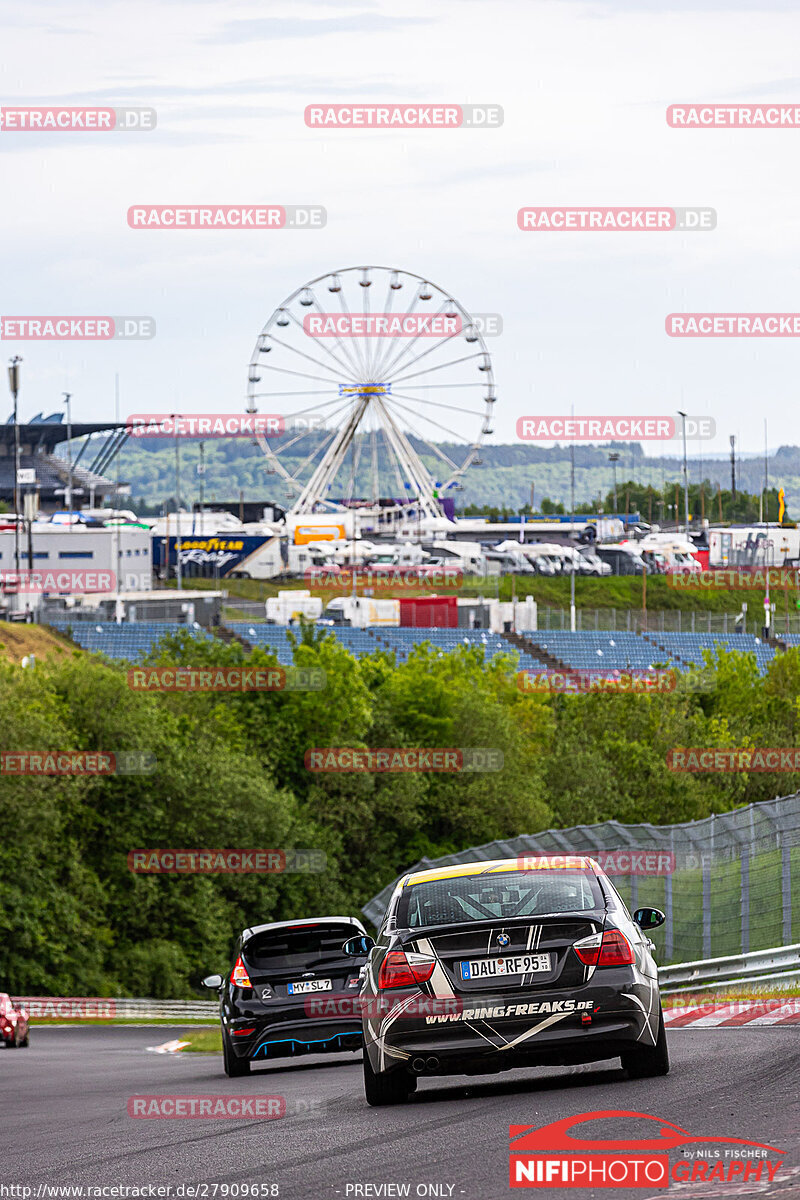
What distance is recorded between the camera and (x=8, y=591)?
76.5 metres

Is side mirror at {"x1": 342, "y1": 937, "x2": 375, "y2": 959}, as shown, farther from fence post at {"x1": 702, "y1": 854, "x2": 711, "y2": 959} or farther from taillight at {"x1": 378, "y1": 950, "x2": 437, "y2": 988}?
fence post at {"x1": 702, "y1": 854, "x2": 711, "y2": 959}

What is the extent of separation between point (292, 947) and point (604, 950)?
5623 millimetres

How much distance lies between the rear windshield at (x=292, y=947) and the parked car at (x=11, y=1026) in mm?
7634

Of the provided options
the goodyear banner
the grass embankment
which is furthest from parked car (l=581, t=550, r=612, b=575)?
the grass embankment

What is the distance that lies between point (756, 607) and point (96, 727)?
70.0 metres

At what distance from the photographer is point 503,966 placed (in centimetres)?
880

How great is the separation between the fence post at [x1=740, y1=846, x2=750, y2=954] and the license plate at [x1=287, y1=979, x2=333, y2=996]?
4339 mm

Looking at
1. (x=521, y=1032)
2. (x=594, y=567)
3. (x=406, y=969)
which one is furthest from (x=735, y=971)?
(x=594, y=567)

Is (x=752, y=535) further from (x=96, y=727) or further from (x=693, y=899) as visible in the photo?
(x=693, y=899)

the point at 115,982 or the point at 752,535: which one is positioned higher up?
the point at 752,535

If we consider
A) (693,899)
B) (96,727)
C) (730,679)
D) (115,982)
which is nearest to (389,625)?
(730,679)

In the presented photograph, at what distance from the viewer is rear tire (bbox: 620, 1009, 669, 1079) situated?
9.24 m

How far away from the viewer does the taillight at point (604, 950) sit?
29.0ft

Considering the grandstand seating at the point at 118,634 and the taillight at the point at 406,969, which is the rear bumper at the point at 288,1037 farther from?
the grandstand seating at the point at 118,634
